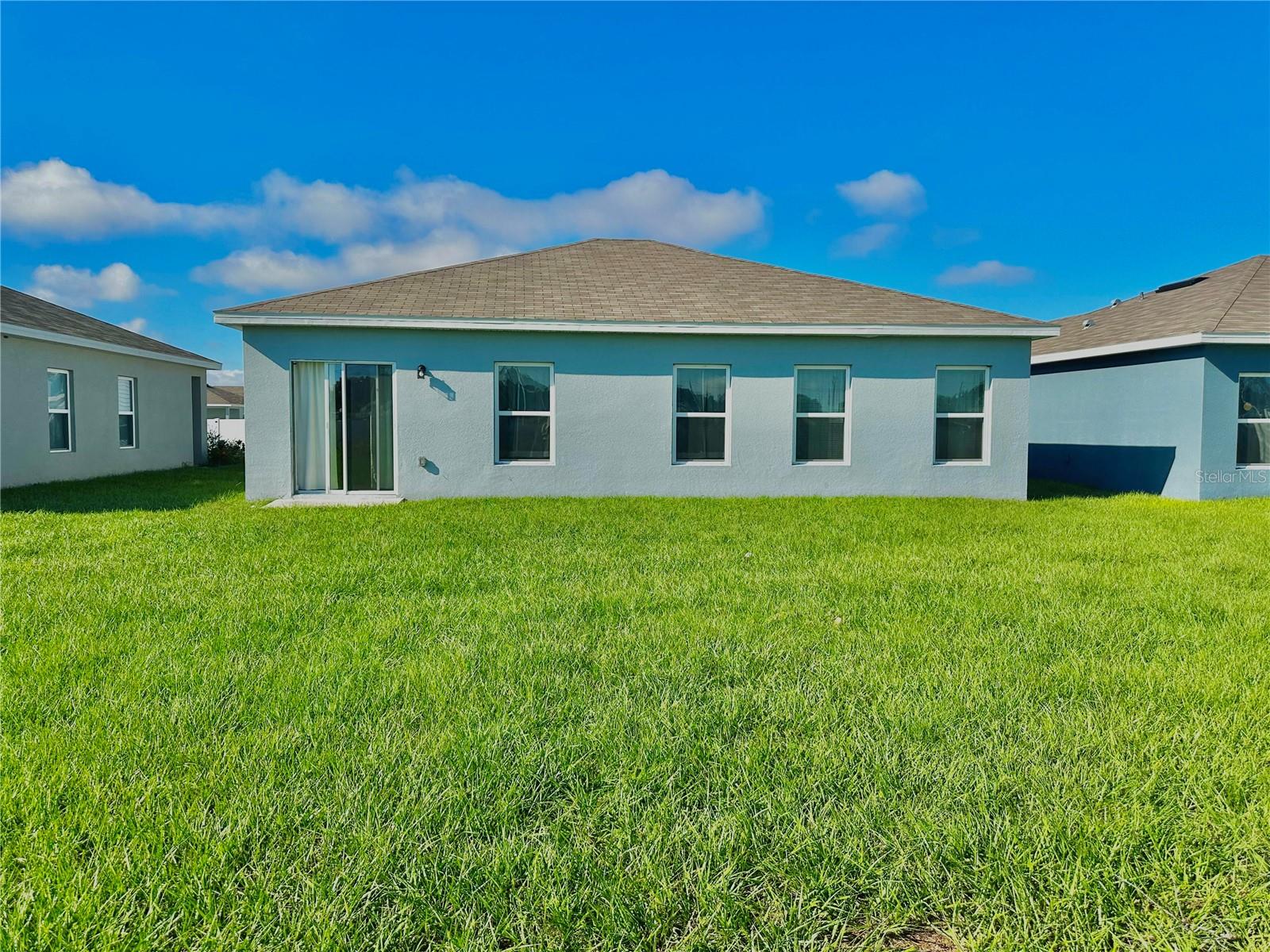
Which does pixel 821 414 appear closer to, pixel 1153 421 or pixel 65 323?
pixel 1153 421

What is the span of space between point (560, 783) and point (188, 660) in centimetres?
252

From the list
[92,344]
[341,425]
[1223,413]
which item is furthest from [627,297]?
[92,344]

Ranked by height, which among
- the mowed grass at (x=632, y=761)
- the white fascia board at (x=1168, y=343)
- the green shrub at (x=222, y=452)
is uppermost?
the white fascia board at (x=1168, y=343)

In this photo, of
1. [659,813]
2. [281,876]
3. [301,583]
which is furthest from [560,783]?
[301,583]

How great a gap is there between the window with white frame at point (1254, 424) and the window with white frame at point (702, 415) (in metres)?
9.32

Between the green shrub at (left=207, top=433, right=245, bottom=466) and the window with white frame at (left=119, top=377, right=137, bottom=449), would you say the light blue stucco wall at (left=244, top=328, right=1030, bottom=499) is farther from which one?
the green shrub at (left=207, top=433, right=245, bottom=466)

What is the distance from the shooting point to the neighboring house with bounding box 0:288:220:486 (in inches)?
472

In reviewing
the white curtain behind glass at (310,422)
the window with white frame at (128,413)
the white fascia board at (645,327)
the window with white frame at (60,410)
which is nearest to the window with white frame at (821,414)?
the white fascia board at (645,327)

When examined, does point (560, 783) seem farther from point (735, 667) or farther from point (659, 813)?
point (735, 667)

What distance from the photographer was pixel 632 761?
2660mm

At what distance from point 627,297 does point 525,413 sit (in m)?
2.94

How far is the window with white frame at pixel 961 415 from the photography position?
1153 cm

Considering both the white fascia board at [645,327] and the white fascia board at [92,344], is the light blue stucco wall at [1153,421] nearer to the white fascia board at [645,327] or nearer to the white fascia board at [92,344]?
the white fascia board at [645,327]

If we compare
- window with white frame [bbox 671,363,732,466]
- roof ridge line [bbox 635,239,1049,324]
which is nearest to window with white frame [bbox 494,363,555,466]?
window with white frame [bbox 671,363,732,466]
